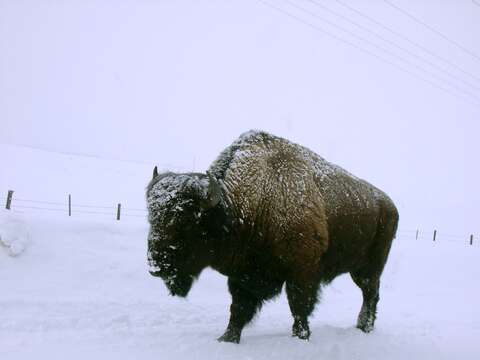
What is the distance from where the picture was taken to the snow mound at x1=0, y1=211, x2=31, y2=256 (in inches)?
376

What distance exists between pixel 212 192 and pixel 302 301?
5.94 feet

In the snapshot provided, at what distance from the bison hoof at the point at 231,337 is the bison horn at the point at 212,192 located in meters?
1.75

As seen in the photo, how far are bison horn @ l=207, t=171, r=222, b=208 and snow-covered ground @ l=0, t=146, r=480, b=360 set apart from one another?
5.18 feet

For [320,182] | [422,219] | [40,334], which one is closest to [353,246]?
[320,182]

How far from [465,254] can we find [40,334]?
1932cm

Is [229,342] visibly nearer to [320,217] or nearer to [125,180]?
[320,217]

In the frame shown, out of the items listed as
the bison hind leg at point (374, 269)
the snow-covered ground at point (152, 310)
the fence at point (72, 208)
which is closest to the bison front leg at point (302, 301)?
the snow-covered ground at point (152, 310)

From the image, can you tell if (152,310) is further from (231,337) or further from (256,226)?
(256,226)

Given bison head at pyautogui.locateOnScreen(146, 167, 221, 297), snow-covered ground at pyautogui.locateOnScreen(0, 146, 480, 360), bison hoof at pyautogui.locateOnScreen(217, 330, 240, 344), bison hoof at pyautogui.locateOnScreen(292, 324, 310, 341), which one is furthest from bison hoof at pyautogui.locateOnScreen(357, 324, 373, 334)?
bison head at pyautogui.locateOnScreen(146, 167, 221, 297)

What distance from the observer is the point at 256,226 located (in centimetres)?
555

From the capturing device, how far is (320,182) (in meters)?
6.46

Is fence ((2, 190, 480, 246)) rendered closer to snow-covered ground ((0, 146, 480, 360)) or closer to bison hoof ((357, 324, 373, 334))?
snow-covered ground ((0, 146, 480, 360))

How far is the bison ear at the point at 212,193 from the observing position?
4.97 metres

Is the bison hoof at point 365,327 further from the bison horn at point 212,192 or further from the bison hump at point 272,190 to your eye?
the bison horn at point 212,192
